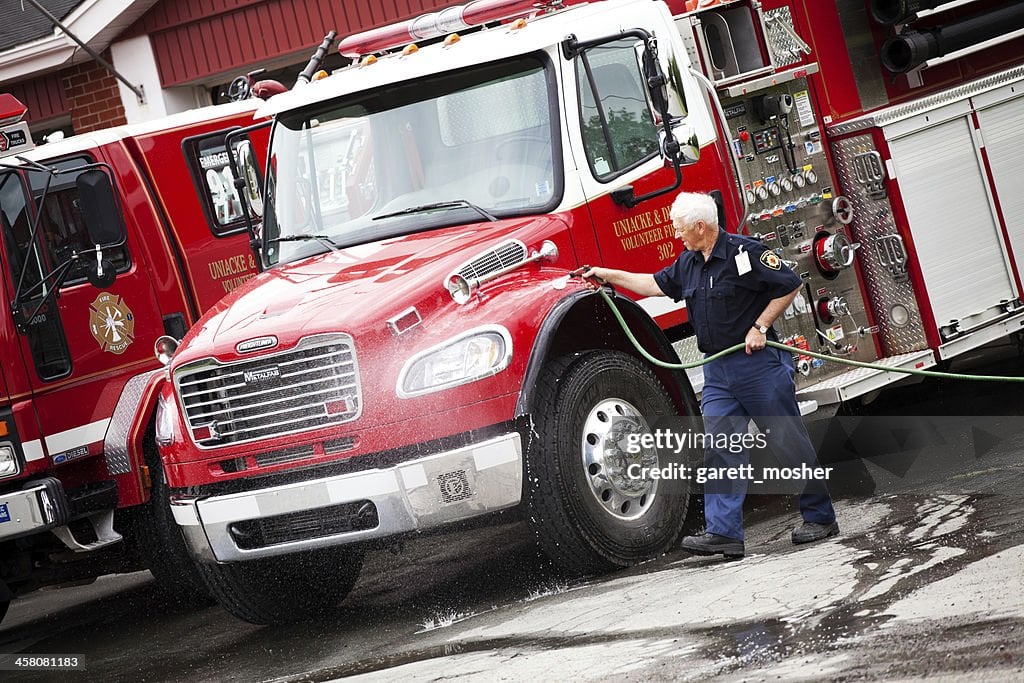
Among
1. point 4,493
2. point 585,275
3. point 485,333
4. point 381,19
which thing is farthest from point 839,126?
point 381,19

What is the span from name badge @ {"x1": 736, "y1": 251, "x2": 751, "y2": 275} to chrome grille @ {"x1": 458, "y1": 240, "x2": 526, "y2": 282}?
3.35 ft

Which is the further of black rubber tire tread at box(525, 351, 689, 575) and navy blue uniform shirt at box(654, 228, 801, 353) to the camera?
navy blue uniform shirt at box(654, 228, 801, 353)

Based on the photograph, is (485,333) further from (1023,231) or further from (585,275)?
(1023,231)

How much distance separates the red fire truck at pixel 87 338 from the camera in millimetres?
8297

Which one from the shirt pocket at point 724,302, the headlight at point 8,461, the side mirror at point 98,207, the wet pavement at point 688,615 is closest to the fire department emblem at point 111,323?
the side mirror at point 98,207

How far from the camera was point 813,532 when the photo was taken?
23.5ft

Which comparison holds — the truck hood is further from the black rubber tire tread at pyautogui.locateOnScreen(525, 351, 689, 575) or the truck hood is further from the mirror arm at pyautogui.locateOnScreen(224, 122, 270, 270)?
the black rubber tire tread at pyautogui.locateOnScreen(525, 351, 689, 575)

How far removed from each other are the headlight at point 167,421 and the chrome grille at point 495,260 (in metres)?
1.59

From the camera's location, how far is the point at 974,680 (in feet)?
15.3

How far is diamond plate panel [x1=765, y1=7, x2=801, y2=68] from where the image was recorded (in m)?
8.79

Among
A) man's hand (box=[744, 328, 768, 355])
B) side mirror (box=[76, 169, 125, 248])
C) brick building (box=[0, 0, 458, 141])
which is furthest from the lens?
brick building (box=[0, 0, 458, 141])

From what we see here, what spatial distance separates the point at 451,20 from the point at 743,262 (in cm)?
242
